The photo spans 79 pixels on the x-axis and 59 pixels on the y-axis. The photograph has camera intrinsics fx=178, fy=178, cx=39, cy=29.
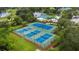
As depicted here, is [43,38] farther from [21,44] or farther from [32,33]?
[21,44]

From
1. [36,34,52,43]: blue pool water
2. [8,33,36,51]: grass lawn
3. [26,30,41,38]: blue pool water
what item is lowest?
[8,33,36,51]: grass lawn

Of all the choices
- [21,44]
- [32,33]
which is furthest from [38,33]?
[21,44]

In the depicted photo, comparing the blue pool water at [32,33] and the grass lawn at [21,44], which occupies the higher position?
the blue pool water at [32,33]

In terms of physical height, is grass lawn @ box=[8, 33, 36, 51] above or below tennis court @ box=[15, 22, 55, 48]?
below

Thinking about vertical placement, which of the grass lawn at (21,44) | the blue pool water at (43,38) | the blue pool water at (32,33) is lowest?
the grass lawn at (21,44)
